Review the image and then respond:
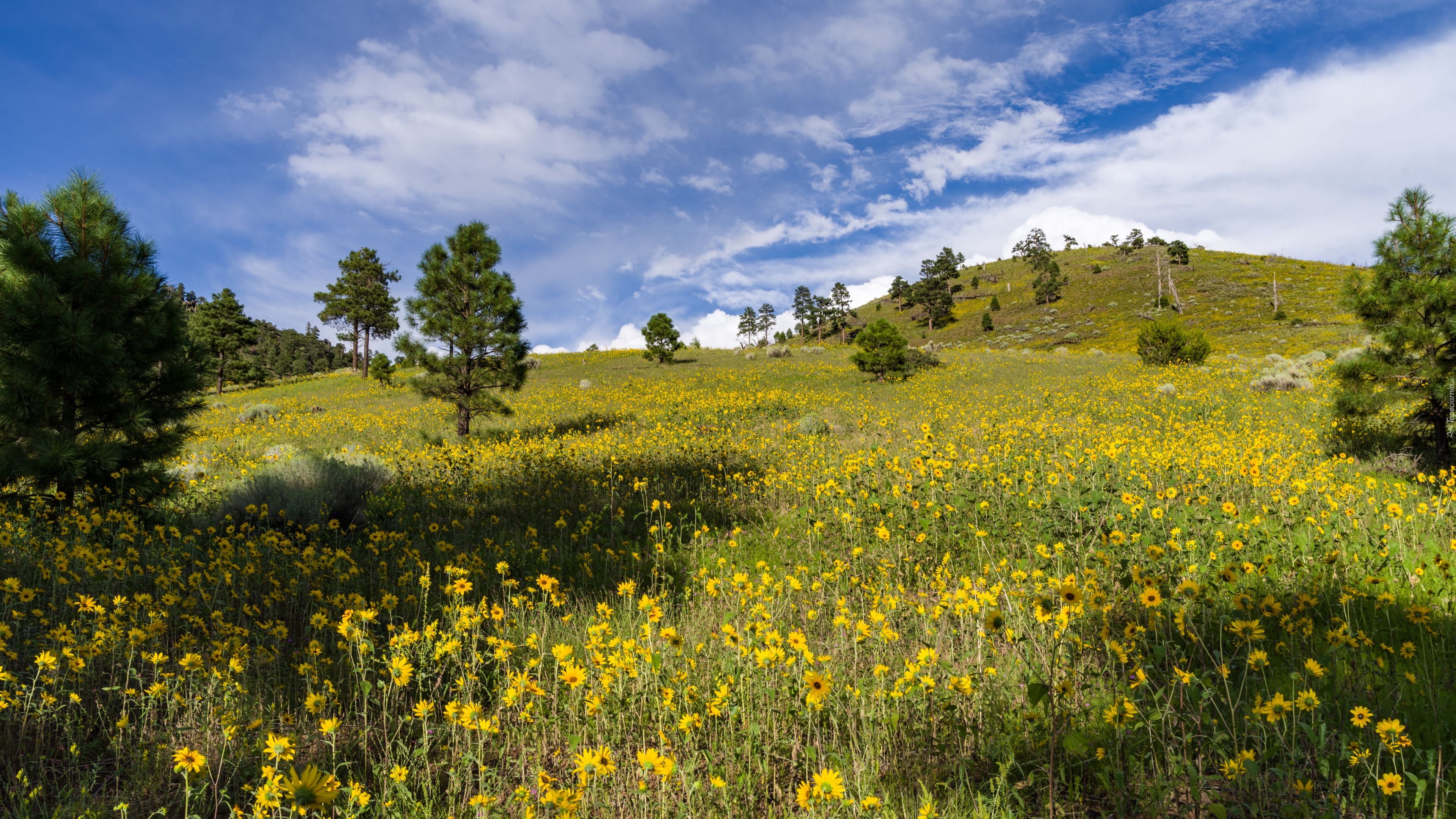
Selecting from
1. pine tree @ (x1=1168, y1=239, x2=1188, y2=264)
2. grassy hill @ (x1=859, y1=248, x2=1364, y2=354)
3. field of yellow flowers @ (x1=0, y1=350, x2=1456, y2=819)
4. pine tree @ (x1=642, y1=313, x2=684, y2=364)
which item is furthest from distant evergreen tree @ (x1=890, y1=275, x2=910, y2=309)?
field of yellow flowers @ (x1=0, y1=350, x2=1456, y2=819)

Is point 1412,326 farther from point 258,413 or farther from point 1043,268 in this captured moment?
point 1043,268

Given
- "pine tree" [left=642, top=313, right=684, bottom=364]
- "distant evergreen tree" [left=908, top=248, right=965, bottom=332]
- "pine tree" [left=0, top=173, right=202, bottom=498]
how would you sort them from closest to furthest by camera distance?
1. "pine tree" [left=0, top=173, right=202, bottom=498]
2. "pine tree" [left=642, top=313, right=684, bottom=364]
3. "distant evergreen tree" [left=908, top=248, right=965, bottom=332]

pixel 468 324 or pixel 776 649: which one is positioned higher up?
pixel 468 324

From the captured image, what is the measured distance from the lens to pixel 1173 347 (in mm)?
25594

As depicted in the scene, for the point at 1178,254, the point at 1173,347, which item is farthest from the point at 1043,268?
the point at 1173,347

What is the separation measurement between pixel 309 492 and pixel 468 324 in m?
7.45

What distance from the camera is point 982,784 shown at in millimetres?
2656

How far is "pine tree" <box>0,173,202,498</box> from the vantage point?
6.12 metres

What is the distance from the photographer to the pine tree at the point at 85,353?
20.1 feet

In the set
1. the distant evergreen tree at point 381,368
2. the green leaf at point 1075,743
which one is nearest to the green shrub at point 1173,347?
the green leaf at point 1075,743

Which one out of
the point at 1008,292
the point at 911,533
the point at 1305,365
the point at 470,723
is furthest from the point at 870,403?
the point at 1008,292

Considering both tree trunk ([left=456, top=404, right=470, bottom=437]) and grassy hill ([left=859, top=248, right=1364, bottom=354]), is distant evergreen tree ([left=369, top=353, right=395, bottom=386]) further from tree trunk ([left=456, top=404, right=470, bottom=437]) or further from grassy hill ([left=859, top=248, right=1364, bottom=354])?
grassy hill ([left=859, top=248, right=1364, bottom=354])

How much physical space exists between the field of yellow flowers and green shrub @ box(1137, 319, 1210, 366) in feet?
68.1

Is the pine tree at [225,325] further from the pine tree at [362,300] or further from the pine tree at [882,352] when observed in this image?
the pine tree at [882,352]
